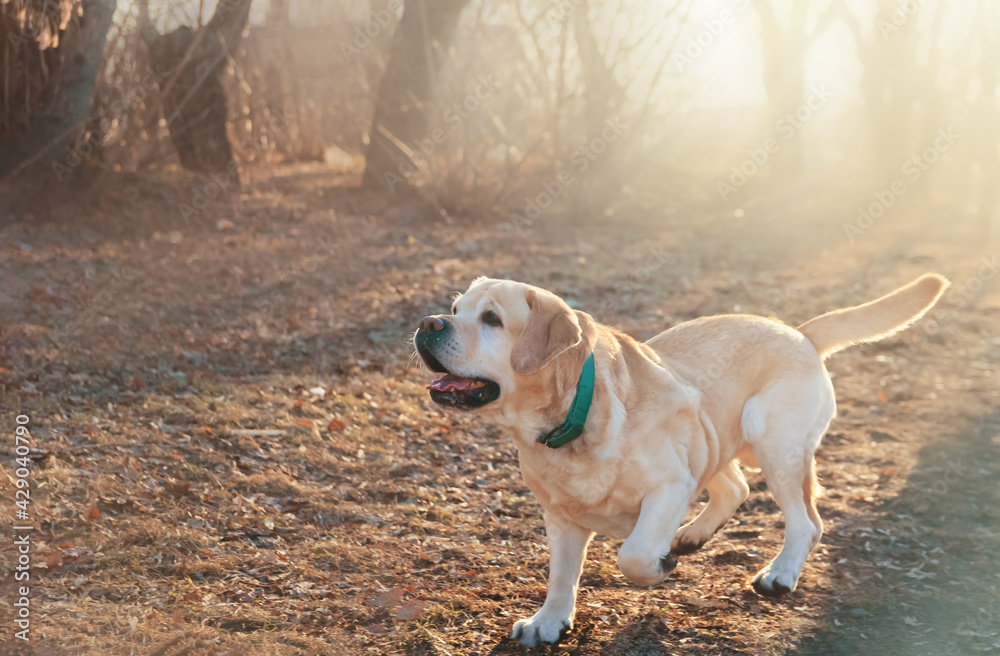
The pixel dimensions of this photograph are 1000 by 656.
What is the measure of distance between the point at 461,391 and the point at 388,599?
102cm

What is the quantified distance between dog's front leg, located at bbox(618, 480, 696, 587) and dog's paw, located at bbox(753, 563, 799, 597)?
64cm

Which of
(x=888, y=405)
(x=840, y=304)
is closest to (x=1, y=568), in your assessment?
(x=888, y=405)

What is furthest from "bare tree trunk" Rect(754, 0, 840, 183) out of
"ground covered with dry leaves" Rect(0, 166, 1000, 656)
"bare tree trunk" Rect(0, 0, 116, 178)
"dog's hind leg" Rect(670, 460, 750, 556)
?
"dog's hind leg" Rect(670, 460, 750, 556)

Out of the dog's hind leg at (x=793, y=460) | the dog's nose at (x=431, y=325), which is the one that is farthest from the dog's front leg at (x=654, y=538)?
the dog's nose at (x=431, y=325)

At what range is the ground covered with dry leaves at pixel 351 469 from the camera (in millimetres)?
3738

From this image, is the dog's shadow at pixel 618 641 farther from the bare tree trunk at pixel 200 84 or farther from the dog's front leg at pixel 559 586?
the bare tree trunk at pixel 200 84

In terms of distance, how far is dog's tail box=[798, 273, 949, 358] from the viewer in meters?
4.62

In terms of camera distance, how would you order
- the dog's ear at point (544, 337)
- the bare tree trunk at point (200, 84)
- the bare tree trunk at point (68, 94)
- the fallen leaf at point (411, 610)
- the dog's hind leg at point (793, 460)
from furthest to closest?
the bare tree trunk at point (200, 84)
the bare tree trunk at point (68, 94)
the dog's hind leg at point (793, 460)
the fallen leaf at point (411, 610)
the dog's ear at point (544, 337)

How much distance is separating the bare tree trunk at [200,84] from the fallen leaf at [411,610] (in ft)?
27.0

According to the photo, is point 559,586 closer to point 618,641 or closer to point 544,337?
point 618,641

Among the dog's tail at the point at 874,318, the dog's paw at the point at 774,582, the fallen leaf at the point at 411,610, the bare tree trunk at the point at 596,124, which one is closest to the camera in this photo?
the fallen leaf at the point at 411,610

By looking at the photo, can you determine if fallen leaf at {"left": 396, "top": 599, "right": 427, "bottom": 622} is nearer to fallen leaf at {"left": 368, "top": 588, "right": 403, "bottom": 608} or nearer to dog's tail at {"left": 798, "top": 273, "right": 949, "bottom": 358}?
fallen leaf at {"left": 368, "top": 588, "right": 403, "bottom": 608}

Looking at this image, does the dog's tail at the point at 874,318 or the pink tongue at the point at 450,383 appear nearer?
the pink tongue at the point at 450,383

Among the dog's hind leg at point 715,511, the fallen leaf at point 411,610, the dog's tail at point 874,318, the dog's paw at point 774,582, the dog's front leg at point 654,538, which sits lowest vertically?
the fallen leaf at point 411,610
